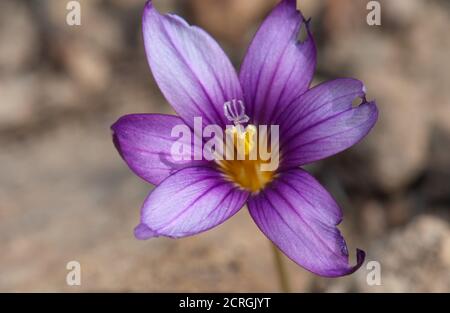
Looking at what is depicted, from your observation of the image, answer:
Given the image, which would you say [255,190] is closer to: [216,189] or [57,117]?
[216,189]

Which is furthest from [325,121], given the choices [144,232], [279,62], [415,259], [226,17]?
[226,17]

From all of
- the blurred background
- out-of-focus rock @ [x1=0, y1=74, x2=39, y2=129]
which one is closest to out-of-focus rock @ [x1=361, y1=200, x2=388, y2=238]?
the blurred background

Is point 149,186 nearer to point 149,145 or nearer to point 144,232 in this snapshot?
point 149,145

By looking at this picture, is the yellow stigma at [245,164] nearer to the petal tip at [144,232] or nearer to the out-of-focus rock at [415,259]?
the petal tip at [144,232]

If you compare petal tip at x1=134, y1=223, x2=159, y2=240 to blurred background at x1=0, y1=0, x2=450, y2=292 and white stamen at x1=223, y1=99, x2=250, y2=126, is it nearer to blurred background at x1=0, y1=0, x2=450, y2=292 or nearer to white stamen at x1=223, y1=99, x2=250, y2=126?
white stamen at x1=223, y1=99, x2=250, y2=126

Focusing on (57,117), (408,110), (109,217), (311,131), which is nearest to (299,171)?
(311,131)

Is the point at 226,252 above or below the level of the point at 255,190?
below

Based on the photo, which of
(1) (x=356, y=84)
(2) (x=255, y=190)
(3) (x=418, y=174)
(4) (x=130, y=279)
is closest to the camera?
(1) (x=356, y=84)

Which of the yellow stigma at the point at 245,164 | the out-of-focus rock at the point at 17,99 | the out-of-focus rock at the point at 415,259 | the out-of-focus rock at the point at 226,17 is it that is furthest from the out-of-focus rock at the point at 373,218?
the out-of-focus rock at the point at 17,99
